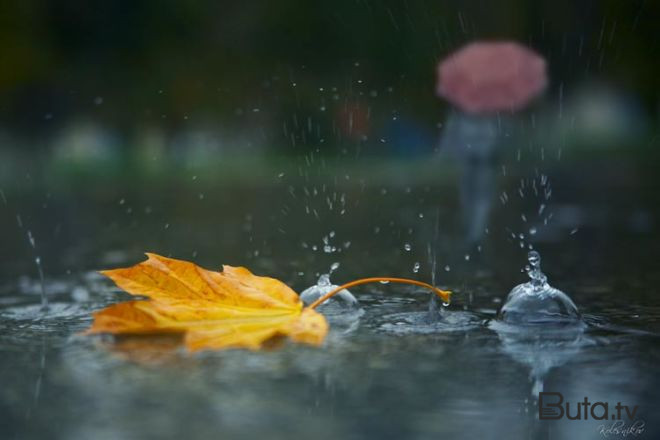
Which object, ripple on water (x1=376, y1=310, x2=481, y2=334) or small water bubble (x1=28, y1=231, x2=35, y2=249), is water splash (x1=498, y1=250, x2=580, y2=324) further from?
small water bubble (x1=28, y1=231, x2=35, y2=249)

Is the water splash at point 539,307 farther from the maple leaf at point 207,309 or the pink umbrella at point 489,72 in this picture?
the pink umbrella at point 489,72

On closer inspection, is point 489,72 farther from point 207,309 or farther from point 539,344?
point 207,309

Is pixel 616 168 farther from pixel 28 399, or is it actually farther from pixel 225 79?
pixel 28 399

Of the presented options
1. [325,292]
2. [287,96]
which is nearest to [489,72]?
[325,292]

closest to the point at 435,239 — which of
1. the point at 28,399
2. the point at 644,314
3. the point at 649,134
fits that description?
the point at 644,314

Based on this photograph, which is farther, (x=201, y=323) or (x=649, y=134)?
(x=649, y=134)

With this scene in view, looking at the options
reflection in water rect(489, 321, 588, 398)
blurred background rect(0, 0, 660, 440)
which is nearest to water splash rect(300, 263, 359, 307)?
blurred background rect(0, 0, 660, 440)
